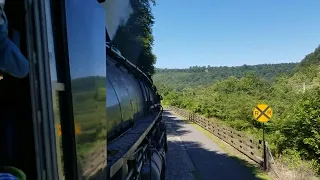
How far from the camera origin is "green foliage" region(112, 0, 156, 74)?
25812 mm

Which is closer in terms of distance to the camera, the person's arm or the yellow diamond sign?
the person's arm

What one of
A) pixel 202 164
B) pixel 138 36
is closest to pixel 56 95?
pixel 202 164

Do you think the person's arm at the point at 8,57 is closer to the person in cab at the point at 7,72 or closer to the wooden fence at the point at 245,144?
the person in cab at the point at 7,72

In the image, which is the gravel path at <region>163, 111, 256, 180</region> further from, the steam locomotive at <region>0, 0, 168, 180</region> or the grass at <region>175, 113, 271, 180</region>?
the steam locomotive at <region>0, 0, 168, 180</region>

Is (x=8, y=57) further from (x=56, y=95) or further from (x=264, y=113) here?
(x=264, y=113)

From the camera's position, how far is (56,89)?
1.70 m

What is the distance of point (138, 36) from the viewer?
27703mm

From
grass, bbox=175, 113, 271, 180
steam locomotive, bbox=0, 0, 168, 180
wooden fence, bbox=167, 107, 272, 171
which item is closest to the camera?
steam locomotive, bbox=0, 0, 168, 180

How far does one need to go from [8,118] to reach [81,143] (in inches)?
20.3

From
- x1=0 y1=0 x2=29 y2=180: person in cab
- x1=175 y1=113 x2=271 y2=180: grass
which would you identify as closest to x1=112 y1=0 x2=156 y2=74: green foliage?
x1=175 y1=113 x2=271 y2=180: grass

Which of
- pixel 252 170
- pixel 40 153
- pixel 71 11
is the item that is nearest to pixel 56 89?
pixel 40 153

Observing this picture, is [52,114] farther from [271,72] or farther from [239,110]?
[271,72]

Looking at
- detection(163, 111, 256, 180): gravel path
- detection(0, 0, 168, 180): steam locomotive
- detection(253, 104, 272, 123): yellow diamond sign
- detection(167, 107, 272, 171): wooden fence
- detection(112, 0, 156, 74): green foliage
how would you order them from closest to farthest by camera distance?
detection(0, 0, 168, 180): steam locomotive, detection(163, 111, 256, 180): gravel path, detection(167, 107, 272, 171): wooden fence, detection(253, 104, 272, 123): yellow diamond sign, detection(112, 0, 156, 74): green foliage

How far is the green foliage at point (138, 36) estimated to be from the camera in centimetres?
2581
